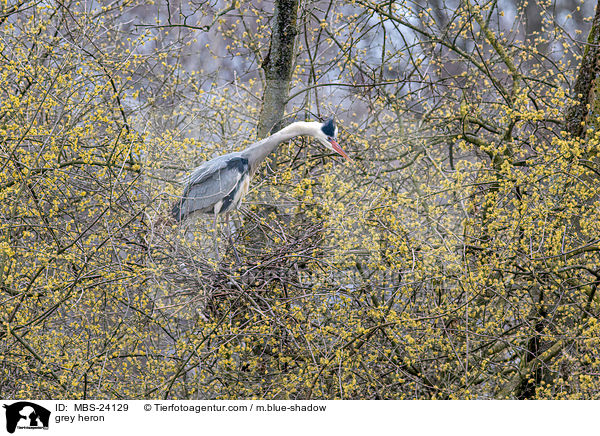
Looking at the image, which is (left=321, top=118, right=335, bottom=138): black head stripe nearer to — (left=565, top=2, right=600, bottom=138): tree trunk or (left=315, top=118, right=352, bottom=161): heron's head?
(left=315, top=118, right=352, bottom=161): heron's head

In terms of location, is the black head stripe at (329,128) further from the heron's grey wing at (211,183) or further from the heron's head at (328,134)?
the heron's grey wing at (211,183)

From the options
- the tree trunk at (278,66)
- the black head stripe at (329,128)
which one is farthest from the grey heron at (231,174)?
the tree trunk at (278,66)

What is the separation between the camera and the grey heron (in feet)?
13.0

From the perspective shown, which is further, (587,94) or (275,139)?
(587,94)

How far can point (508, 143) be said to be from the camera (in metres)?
4.07

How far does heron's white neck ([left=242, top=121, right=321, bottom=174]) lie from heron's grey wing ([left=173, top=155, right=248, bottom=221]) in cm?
5

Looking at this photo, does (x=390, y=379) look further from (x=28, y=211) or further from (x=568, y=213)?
(x=28, y=211)
